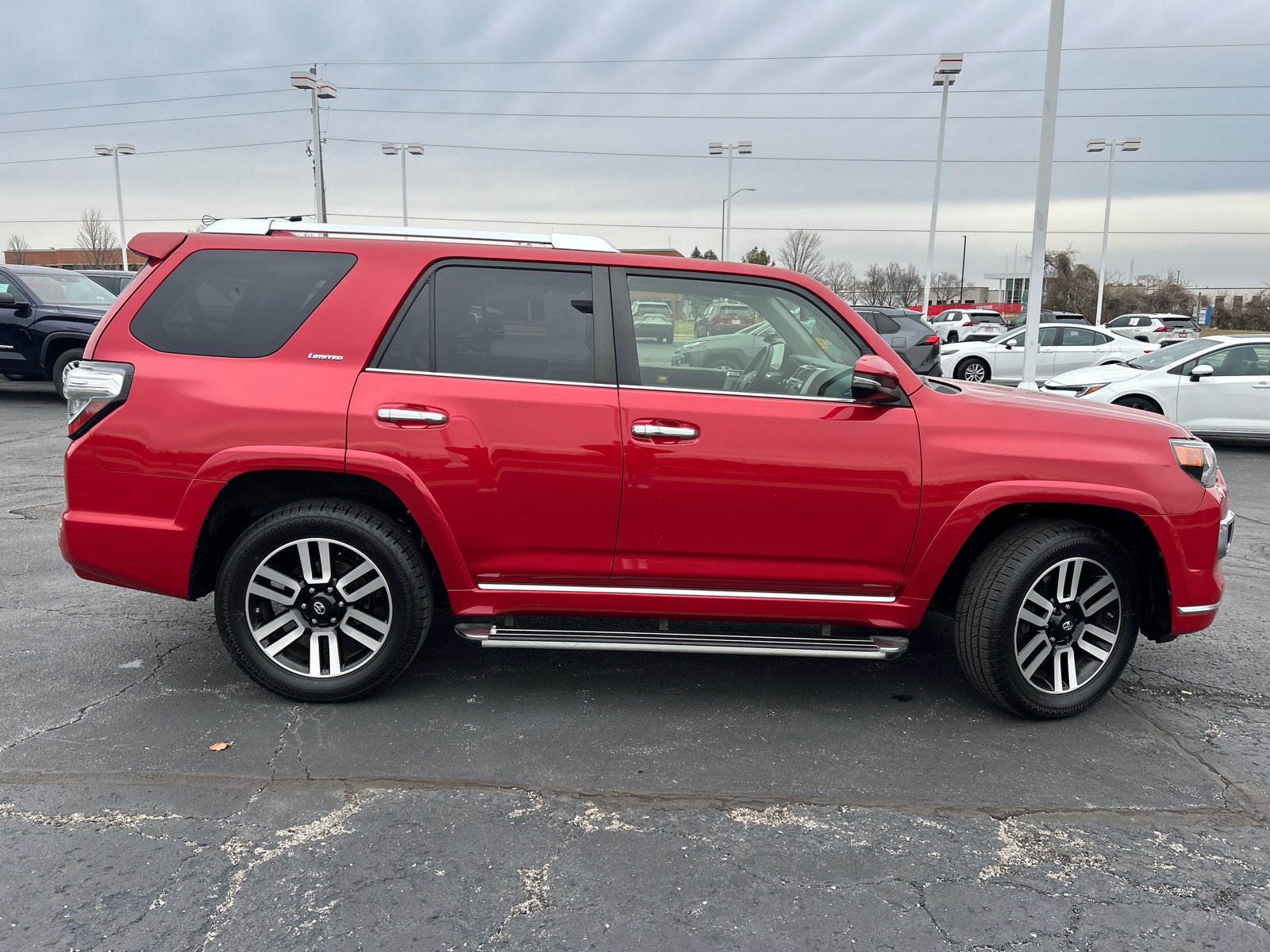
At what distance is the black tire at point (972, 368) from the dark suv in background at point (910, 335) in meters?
3.83

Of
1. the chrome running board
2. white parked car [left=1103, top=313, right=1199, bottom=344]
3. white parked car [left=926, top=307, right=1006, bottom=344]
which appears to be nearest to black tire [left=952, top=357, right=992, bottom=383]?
white parked car [left=926, top=307, right=1006, bottom=344]

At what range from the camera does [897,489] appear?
3.57m

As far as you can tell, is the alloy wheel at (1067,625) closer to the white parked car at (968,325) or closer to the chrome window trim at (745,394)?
the chrome window trim at (745,394)

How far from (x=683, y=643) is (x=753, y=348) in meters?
1.22

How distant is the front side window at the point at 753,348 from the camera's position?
3668mm

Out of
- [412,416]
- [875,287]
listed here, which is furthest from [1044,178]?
[875,287]

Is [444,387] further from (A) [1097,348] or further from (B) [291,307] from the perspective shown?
(A) [1097,348]

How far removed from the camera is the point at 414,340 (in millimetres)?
3668

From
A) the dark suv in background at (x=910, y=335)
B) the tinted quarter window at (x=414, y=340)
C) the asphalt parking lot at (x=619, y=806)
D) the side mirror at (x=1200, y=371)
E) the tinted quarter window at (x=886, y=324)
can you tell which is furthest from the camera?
the tinted quarter window at (x=886, y=324)

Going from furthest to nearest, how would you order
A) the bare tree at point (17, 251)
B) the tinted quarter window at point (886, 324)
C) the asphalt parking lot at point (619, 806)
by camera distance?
the bare tree at point (17, 251) → the tinted quarter window at point (886, 324) → the asphalt parking lot at point (619, 806)

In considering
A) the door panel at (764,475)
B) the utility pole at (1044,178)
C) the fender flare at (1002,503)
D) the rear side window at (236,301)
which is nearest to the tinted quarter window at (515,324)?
the door panel at (764,475)

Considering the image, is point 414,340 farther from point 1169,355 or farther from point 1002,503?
point 1169,355

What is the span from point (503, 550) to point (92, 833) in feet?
5.32

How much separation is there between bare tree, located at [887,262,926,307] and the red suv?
77146 millimetres
